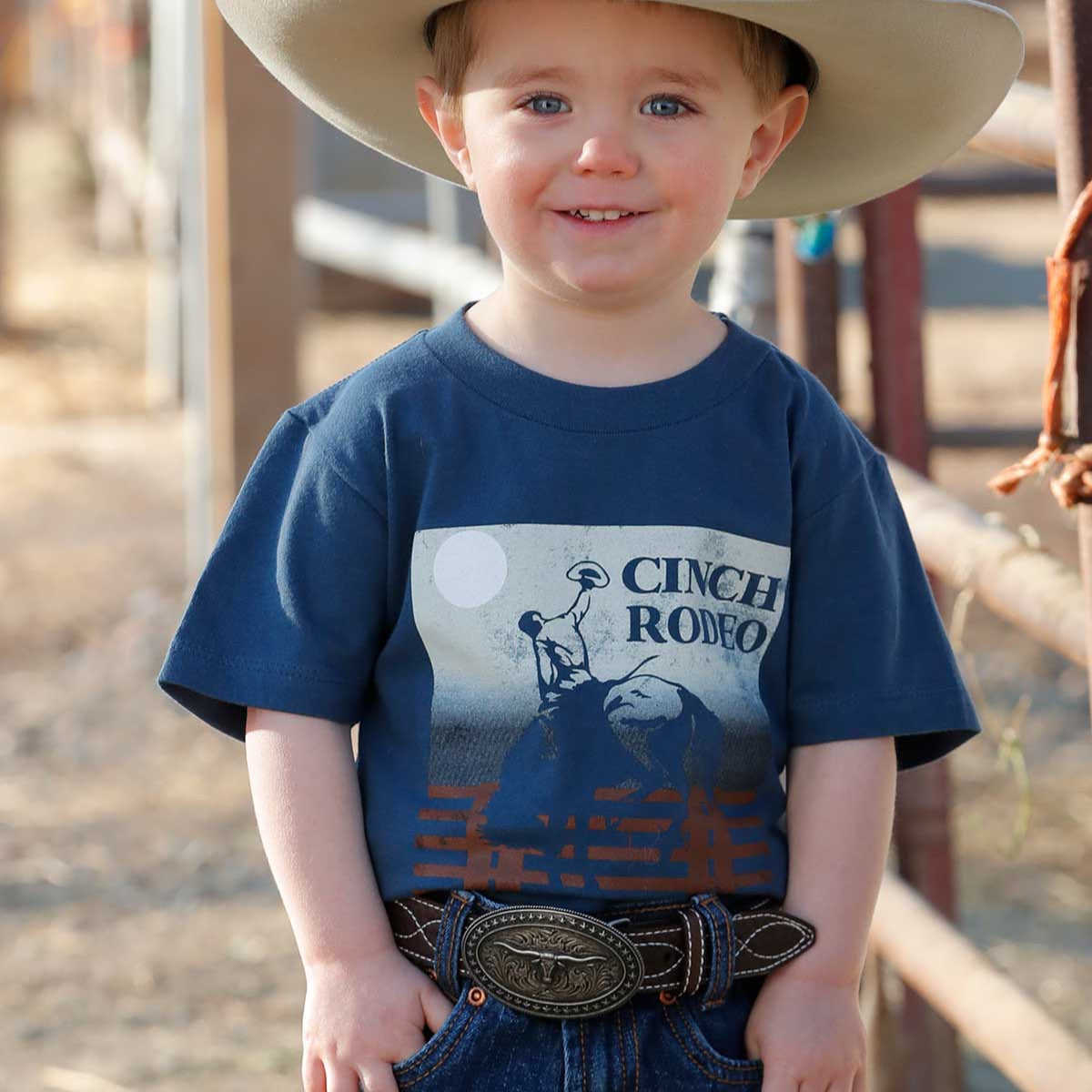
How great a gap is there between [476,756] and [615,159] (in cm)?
43

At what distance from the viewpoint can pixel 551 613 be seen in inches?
54.7

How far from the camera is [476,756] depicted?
4.58 feet

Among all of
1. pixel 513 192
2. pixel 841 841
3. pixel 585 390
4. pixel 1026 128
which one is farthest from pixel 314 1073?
pixel 1026 128

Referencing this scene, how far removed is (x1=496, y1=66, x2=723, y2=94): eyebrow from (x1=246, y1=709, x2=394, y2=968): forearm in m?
0.48

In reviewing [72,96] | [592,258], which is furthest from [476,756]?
[72,96]

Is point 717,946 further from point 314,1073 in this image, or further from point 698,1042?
point 314,1073

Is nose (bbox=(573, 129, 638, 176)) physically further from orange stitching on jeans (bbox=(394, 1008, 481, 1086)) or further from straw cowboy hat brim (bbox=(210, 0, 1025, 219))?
orange stitching on jeans (bbox=(394, 1008, 481, 1086))

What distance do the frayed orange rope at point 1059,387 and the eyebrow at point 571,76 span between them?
0.31m

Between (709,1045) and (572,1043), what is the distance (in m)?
0.10

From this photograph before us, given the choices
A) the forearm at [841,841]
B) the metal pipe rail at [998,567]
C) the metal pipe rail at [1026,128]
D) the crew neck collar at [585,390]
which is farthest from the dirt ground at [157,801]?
the crew neck collar at [585,390]

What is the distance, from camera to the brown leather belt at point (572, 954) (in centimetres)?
135

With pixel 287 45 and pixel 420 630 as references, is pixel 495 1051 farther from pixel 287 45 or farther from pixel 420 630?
pixel 287 45

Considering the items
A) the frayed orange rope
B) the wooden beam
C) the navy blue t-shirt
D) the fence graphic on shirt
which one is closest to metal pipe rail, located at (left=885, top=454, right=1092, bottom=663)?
the frayed orange rope

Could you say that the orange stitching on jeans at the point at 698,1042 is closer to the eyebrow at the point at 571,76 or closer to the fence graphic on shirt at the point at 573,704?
the fence graphic on shirt at the point at 573,704
